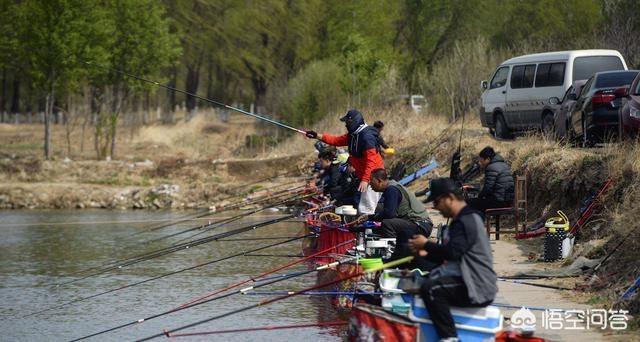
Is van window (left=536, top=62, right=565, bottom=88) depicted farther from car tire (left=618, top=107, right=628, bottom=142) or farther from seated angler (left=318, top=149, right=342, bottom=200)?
seated angler (left=318, top=149, right=342, bottom=200)

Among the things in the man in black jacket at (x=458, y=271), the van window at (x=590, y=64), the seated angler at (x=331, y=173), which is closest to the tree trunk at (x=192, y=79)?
the van window at (x=590, y=64)

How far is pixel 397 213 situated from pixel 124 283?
7644 mm

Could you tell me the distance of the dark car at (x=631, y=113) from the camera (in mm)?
18188

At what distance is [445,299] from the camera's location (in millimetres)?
9500

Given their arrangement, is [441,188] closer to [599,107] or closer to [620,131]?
[620,131]

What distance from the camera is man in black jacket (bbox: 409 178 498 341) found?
370 inches

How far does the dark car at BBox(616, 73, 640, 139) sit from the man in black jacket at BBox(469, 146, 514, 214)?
234 centimetres

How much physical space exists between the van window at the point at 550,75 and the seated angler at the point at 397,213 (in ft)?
37.8

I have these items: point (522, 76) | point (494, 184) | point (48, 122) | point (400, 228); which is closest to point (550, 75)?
point (522, 76)

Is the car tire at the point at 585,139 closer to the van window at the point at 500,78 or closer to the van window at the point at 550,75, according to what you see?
the van window at the point at 550,75

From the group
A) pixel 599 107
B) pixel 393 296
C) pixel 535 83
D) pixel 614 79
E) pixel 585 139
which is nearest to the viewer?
pixel 393 296

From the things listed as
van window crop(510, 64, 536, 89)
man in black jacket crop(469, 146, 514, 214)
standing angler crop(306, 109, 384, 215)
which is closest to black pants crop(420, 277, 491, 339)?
standing angler crop(306, 109, 384, 215)


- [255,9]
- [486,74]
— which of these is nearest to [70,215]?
[486,74]

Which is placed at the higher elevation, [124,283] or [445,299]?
[445,299]
